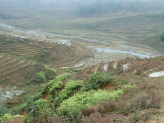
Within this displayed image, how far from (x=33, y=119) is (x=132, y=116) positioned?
3186 millimetres

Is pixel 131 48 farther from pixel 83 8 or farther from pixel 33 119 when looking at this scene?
pixel 83 8

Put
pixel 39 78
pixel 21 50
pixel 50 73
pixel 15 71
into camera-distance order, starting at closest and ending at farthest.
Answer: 1. pixel 15 71
2. pixel 39 78
3. pixel 50 73
4. pixel 21 50

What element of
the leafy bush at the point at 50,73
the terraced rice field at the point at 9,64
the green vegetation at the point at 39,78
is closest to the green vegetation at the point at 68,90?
the green vegetation at the point at 39,78

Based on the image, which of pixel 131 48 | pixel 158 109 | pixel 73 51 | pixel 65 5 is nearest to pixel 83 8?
pixel 65 5

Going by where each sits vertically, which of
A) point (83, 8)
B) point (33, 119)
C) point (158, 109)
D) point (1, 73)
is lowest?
point (1, 73)

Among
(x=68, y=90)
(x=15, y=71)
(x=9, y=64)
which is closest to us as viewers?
(x=68, y=90)

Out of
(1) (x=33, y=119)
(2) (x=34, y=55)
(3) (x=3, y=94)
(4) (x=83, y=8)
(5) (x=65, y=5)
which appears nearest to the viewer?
(1) (x=33, y=119)

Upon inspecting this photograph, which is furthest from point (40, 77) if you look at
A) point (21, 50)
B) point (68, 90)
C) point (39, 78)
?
point (68, 90)

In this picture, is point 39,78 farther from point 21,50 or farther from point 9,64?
point 21,50

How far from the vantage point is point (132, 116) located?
375 centimetres

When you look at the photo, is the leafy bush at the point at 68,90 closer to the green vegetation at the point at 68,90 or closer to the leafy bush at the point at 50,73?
the green vegetation at the point at 68,90

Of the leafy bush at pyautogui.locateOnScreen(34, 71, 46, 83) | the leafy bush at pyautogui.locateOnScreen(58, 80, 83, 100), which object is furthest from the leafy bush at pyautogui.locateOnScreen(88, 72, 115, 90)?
the leafy bush at pyautogui.locateOnScreen(34, 71, 46, 83)

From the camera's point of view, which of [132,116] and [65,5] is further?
[65,5]

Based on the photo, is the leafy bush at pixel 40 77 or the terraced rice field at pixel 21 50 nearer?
the leafy bush at pixel 40 77
